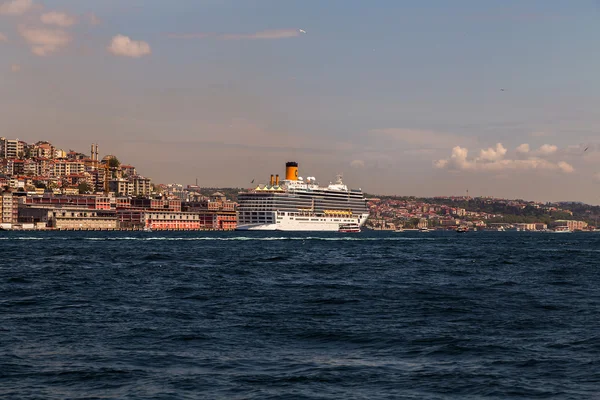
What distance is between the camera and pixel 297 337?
1853cm

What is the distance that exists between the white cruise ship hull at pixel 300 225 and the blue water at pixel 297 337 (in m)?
101

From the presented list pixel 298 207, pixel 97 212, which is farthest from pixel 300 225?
pixel 97 212

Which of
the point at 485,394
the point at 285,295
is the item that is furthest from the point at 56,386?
the point at 285,295

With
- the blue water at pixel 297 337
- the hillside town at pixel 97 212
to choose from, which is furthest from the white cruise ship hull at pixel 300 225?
the blue water at pixel 297 337

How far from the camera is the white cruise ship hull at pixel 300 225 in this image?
13588 cm

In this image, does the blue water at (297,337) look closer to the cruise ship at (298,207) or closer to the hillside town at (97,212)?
the cruise ship at (298,207)

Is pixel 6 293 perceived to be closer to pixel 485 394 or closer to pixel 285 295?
pixel 285 295

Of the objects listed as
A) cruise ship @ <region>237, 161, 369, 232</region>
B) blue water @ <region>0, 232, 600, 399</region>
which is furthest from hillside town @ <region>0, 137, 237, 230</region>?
blue water @ <region>0, 232, 600, 399</region>

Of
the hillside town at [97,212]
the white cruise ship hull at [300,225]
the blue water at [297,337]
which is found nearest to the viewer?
the blue water at [297,337]

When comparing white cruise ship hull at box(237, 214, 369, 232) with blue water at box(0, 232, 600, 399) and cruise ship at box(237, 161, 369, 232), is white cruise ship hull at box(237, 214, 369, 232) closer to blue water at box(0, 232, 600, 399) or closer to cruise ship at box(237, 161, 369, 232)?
cruise ship at box(237, 161, 369, 232)

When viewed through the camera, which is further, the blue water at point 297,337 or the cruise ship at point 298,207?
the cruise ship at point 298,207

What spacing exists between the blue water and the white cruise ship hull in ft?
332

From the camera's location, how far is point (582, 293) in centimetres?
2877

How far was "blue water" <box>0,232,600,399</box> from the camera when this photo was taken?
13.8m
